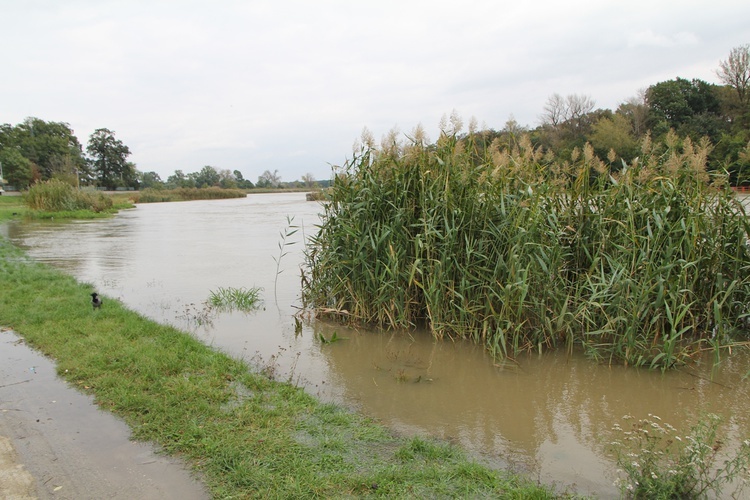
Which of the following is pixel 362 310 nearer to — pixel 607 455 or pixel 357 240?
pixel 357 240

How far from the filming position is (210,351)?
5406mm

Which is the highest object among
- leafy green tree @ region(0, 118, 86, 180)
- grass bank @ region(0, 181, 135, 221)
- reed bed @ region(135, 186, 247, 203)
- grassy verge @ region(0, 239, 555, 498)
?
leafy green tree @ region(0, 118, 86, 180)

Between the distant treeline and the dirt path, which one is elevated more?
the distant treeline

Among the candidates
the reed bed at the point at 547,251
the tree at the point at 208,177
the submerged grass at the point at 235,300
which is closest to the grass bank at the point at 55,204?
the submerged grass at the point at 235,300

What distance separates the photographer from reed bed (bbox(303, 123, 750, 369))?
17.3ft

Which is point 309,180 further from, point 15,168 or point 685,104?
point 15,168

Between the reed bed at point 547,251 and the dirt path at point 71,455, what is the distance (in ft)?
11.0

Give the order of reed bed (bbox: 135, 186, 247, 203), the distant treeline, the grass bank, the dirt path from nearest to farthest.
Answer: the dirt path
the distant treeline
the grass bank
reed bed (bbox: 135, 186, 247, 203)

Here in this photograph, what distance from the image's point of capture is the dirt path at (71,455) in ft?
9.48

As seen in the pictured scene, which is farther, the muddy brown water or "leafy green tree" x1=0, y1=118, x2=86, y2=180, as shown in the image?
→ "leafy green tree" x1=0, y1=118, x2=86, y2=180

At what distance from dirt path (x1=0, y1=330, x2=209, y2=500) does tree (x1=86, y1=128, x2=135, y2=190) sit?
9093 centimetres

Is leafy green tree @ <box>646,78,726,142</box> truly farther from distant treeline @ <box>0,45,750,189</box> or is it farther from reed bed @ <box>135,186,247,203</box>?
reed bed @ <box>135,186,247,203</box>

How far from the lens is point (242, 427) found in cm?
361

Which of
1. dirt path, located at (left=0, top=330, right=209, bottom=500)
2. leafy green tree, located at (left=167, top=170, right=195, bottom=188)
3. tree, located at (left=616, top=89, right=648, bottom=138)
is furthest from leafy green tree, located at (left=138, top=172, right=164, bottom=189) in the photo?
dirt path, located at (left=0, top=330, right=209, bottom=500)
